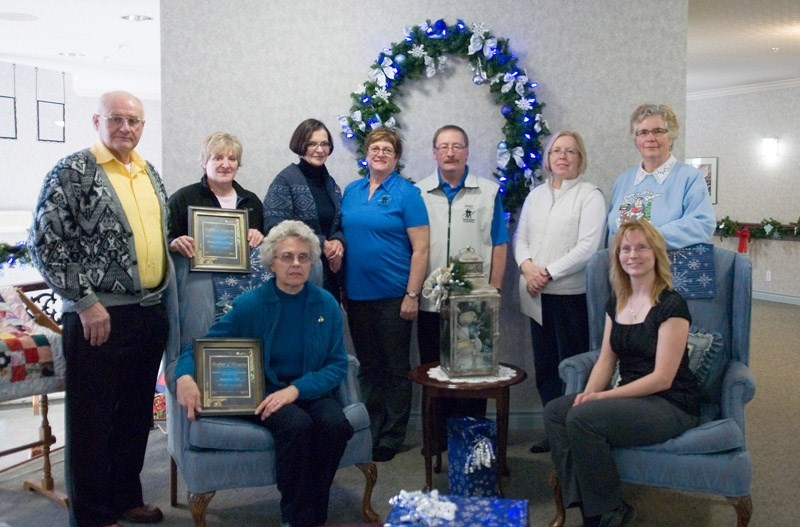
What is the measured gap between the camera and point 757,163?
32.8 feet


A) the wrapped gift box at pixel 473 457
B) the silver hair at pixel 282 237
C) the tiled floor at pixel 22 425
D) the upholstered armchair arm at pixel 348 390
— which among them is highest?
the silver hair at pixel 282 237

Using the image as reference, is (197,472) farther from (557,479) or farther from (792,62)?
(792,62)

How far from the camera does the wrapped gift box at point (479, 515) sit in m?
2.05

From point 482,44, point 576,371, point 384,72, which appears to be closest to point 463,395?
point 576,371

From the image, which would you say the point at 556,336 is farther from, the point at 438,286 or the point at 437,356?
the point at 438,286

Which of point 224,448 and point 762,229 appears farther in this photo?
point 762,229

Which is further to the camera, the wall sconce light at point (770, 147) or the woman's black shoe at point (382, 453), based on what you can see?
the wall sconce light at point (770, 147)

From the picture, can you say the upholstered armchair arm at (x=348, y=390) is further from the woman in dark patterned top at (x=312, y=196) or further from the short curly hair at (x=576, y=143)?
the short curly hair at (x=576, y=143)

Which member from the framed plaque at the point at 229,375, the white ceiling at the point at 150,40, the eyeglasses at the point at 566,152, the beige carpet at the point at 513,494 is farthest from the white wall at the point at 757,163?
the framed plaque at the point at 229,375

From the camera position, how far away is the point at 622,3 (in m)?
4.13

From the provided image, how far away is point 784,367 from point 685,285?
3100mm

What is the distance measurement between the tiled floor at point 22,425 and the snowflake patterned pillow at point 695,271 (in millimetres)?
3247

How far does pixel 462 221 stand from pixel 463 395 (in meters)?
0.89

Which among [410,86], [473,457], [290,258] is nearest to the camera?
[290,258]
